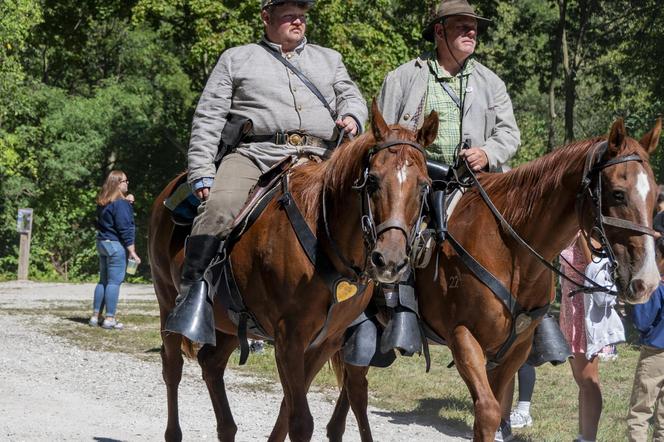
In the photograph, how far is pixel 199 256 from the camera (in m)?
6.38

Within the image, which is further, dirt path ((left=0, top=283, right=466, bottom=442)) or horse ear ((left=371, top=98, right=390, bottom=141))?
dirt path ((left=0, top=283, right=466, bottom=442))

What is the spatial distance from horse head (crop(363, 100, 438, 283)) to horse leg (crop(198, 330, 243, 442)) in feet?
8.03

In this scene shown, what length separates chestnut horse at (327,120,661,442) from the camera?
534 cm

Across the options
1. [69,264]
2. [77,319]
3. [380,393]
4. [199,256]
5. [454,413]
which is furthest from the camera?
[69,264]

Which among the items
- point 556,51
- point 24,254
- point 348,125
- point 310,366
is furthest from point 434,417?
point 556,51

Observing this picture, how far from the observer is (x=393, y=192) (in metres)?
5.12

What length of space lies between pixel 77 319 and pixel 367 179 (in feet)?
41.8

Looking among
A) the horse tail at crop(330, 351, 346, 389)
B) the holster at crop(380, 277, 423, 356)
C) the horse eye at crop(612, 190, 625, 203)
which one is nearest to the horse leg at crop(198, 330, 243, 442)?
the horse tail at crop(330, 351, 346, 389)

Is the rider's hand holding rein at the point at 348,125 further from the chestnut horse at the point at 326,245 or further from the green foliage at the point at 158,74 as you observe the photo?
the green foliage at the point at 158,74

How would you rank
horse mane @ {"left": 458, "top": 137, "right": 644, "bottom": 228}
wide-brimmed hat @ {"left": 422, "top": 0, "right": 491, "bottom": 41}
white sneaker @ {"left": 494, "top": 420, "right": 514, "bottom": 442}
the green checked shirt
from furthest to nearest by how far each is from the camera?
white sneaker @ {"left": 494, "top": 420, "right": 514, "bottom": 442}
the green checked shirt
wide-brimmed hat @ {"left": 422, "top": 0, "right": 491, "bottom": 41}
horse mane @ {"left": 458, "top": 137, "right": 644, "bottom": 228}

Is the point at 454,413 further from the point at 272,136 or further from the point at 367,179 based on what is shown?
the point at 367,179

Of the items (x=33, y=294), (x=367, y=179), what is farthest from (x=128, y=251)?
(x=367, y=179)

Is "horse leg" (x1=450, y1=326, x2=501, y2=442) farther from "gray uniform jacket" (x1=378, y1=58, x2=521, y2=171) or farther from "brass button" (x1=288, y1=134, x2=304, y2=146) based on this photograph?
"brass button" (x1=288, y1=134, x2=304, y2=146)

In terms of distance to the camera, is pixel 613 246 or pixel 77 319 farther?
pixel 77 319
